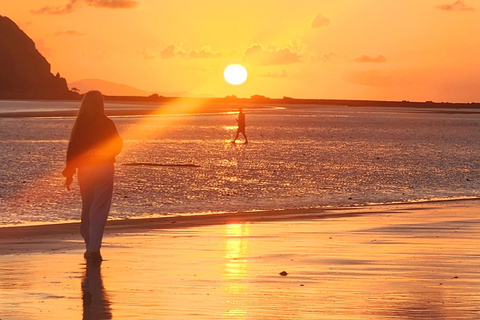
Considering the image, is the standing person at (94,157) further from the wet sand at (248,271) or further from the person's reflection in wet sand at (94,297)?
the person's reflection in wet sand at (94,297)

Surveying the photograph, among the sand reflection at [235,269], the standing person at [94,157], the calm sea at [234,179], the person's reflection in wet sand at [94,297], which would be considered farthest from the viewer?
the calm sea at [234,179]

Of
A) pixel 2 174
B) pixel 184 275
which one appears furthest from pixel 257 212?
pixel 2 174

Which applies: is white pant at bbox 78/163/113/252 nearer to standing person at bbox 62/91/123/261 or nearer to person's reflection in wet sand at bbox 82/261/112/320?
standing person at bbox 62/91/123/261

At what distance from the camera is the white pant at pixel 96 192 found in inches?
503

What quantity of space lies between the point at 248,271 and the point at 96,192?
8.11ft

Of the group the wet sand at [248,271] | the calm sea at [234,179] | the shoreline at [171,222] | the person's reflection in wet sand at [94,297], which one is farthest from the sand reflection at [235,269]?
the calm sea at [234,179]

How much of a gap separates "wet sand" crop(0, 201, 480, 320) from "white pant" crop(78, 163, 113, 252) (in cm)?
42

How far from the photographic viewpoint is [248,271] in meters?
11.6

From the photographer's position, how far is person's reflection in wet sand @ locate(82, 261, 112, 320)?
905 cm

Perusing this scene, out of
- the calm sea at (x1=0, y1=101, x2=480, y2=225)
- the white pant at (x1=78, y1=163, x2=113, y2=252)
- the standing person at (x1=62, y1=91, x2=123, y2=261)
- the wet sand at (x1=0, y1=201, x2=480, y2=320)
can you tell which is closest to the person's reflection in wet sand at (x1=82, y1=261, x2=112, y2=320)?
the wet sand at (x1=0, y1=201, x2=480, y2=320)

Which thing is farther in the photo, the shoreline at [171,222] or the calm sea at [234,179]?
the calm sea at [234,179]

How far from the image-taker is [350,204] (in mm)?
23312

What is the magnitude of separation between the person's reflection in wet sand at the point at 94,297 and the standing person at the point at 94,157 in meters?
1.07

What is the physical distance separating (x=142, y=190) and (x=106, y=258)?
42.9ft
